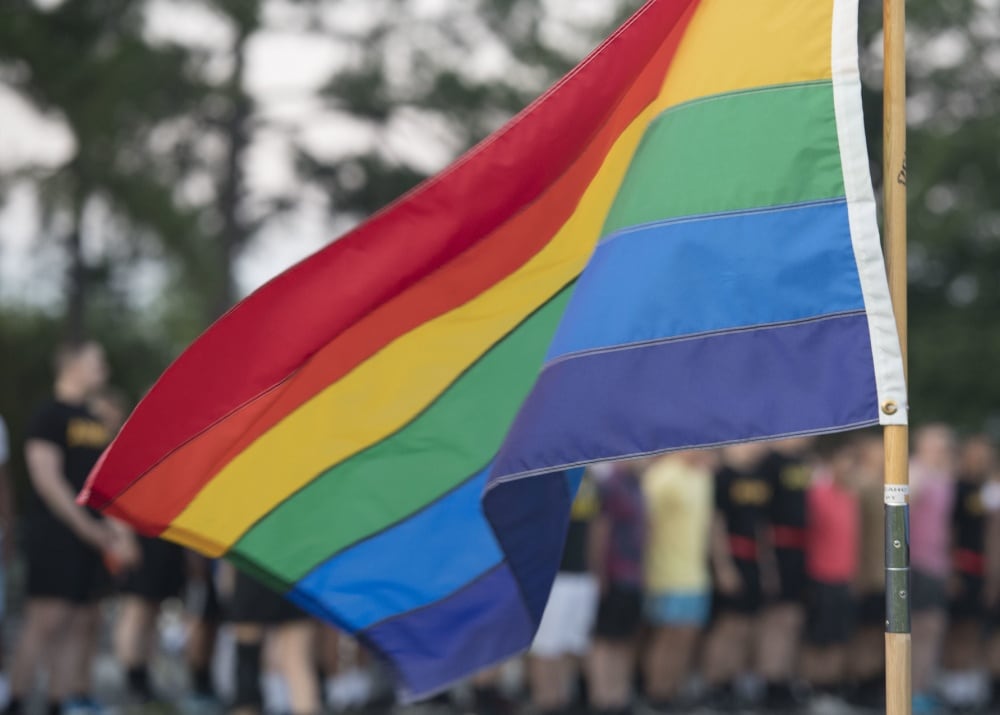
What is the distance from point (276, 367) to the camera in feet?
17.0

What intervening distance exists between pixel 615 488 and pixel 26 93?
10309 mm

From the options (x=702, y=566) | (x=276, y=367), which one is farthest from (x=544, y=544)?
(x=702, y=566)

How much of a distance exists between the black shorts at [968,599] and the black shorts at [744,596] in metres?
2.35

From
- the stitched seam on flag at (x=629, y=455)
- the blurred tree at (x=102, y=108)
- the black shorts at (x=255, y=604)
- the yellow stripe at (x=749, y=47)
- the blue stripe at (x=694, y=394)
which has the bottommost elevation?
the black shorts at (x=255, y=604)

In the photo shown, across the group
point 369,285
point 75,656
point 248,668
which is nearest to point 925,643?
point 248,668

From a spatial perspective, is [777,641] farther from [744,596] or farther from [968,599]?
[968,599]

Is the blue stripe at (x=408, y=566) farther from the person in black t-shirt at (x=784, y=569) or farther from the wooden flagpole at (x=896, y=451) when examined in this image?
the person in black t-shirt at (x=784, y=569)

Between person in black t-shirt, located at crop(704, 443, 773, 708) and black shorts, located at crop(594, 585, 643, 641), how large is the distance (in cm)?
104

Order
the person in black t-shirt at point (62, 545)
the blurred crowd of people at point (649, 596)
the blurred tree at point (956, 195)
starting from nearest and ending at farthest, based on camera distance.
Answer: the person in black t-shirt at point (62, 545) → the blurred crowd of people at point (649, 596) → the blurred tree at point (956, 195)

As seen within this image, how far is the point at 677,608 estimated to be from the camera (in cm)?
1223

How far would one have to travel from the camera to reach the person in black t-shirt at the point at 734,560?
1256 cm

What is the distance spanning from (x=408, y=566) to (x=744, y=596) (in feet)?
25.1

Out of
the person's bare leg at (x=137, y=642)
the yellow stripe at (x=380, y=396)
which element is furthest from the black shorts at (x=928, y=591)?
the yellow stripe at (x=380, y=396)

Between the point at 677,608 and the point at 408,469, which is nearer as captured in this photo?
the point at 408,469
